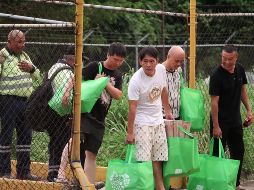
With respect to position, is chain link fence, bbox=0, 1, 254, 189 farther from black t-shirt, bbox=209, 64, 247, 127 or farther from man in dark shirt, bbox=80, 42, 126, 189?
black t-shirt, bbox=209, 64, 247, 127

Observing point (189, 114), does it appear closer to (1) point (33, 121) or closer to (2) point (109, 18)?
(1) point (33, 121)

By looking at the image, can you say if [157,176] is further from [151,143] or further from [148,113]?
[148,113]

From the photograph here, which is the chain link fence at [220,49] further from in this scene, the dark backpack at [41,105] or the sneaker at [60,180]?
the sneaker at [60,180]

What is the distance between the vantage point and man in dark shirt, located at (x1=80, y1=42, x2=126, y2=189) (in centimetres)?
828

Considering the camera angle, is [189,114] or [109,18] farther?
[109,18]

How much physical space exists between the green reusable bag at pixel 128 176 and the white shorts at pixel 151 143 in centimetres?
37

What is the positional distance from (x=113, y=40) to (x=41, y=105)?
34.6ft

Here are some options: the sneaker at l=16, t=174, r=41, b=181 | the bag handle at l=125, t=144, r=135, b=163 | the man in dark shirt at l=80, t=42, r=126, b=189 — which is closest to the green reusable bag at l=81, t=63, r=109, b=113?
the man in dark shirt at l=80, t=42, r=126, b=189

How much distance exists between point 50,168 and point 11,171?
68 centimetres

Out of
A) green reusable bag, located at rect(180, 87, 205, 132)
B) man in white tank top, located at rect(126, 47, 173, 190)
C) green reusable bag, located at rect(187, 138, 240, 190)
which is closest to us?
man in white tank top, located at rect(126, 47, 173, 190)

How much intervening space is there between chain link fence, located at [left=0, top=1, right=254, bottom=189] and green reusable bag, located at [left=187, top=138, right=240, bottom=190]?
1372 mm

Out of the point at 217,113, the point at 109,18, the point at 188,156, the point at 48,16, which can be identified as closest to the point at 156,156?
the point at 188,156

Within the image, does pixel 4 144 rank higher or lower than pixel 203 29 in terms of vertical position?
lower

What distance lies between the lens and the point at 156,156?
848cm
